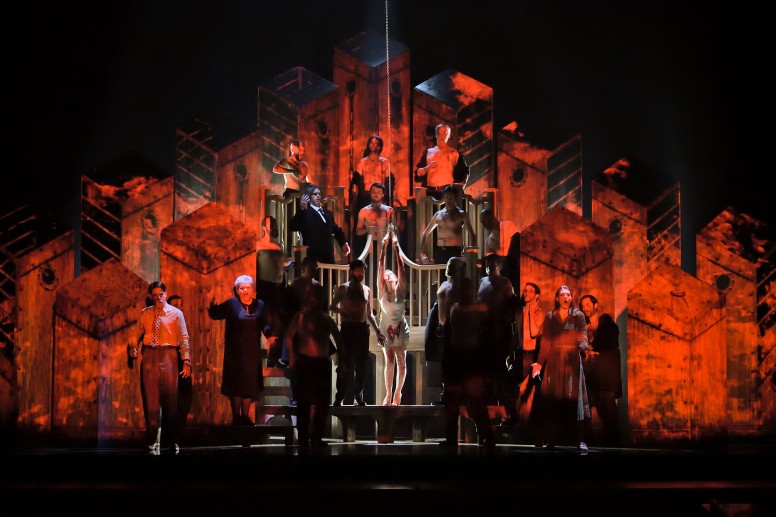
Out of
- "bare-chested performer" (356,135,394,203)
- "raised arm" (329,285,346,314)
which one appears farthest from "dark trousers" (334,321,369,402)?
"bare-chested performer" (356,135,394,203)

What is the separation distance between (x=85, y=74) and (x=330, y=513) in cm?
631

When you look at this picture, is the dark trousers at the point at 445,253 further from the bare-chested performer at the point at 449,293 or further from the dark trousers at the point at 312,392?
the dark trousers at the point at 312,392

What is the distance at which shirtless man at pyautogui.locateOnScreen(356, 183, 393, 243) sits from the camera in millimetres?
9523

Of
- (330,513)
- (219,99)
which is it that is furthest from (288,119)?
(330,513)

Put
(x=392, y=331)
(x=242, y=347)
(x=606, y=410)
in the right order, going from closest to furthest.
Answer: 1. (x=242, y=347)
2. (x=392, y=331)
3. (x=606, y=410)

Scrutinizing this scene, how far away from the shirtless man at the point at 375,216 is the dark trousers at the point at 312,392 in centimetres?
227

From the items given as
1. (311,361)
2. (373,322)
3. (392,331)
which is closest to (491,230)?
(392,331)

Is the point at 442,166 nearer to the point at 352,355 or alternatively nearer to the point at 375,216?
the point at 375,216

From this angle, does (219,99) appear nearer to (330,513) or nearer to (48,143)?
(48,143)

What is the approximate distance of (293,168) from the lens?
9914 mm

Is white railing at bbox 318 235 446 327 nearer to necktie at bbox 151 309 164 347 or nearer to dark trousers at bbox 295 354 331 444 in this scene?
dark trousers at bbox 295 354 331 444

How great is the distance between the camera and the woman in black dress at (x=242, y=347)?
8234 millimetres

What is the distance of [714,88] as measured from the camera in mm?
10422

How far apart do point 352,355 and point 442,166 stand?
8.70 feet
